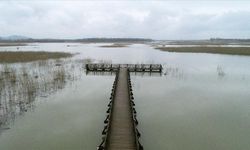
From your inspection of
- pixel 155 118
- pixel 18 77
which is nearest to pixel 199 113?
pixel 155 118

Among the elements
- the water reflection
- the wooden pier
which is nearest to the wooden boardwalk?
the wooden pier

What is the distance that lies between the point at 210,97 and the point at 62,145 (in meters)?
14.1

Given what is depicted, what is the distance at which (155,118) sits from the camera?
14703 millimetres

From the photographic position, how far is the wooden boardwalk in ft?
32.2

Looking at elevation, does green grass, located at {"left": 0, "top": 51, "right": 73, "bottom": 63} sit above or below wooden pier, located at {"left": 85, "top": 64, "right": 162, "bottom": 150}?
above

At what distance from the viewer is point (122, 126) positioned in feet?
38.1

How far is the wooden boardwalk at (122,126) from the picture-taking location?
32.2ft

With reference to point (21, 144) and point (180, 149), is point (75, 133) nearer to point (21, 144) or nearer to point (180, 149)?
point (21, 144)

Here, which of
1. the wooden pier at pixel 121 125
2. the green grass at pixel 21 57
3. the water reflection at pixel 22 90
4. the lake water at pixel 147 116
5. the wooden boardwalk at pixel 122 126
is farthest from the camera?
the green grass at pixel 21 57

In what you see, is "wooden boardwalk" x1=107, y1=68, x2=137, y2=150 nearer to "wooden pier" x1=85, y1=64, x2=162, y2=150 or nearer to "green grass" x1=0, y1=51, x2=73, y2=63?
"wooden pier" x1=85, y1=64, x2=162, y2=150

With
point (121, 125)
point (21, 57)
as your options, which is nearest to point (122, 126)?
point (121, 125)

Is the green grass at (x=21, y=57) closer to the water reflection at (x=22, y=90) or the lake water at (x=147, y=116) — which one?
the water reflection at (x=22, y=90)

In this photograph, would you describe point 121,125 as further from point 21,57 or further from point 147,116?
point 21,57

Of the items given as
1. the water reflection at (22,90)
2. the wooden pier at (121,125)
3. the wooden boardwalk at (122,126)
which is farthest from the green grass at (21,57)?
the wooden boardwalk at (122,126)
